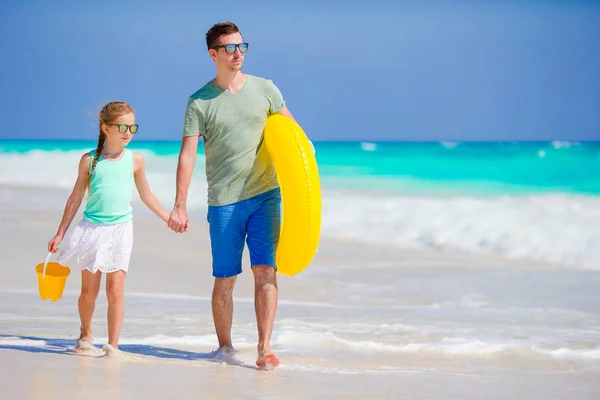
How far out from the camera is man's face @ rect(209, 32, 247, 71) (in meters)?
4.17

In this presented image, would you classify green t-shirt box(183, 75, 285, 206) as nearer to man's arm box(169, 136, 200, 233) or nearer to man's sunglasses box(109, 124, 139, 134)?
man's arm box(169, 136, 200, 233)

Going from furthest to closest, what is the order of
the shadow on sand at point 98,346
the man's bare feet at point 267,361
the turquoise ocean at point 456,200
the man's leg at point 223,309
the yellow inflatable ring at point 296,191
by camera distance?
the turquoise ocean at point 456,200 < the man's leg at point 223,309 < the shadow on sand at point 98,346 < the yellow inflatable ring at point 296,191 < the man's bare feet at point 267,361

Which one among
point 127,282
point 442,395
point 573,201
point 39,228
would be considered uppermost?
point 573,201

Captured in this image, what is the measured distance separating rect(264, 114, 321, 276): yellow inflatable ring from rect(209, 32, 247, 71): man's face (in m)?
0.33

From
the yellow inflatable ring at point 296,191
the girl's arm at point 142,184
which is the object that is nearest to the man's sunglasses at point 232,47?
the yellow inflatable ring at point 296,191

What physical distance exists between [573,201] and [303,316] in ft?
37.7

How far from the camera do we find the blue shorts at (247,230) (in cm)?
421

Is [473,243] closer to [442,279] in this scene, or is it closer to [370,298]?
[442,279]

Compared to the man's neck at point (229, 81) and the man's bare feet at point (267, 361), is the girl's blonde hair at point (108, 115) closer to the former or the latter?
the man's neck at point (229, 81)

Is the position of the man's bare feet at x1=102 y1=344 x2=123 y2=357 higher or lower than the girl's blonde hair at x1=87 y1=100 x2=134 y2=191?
lower

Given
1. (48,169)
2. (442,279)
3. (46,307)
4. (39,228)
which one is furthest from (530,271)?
(48,169)

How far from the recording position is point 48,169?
2420cm

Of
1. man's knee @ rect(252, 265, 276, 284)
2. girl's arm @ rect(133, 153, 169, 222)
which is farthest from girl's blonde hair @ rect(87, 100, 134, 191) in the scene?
man's knee @ rect(252, 265, 276, 284)

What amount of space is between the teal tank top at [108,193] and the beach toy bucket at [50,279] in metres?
0.31
